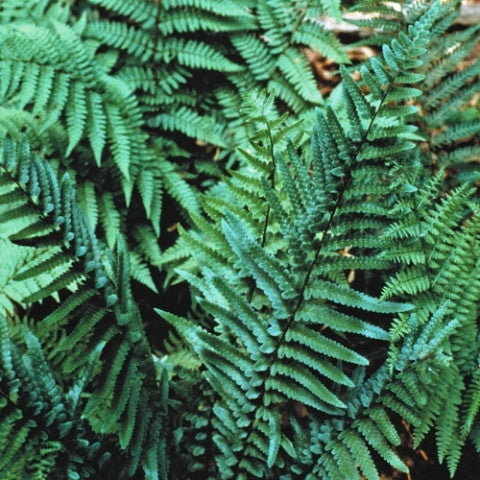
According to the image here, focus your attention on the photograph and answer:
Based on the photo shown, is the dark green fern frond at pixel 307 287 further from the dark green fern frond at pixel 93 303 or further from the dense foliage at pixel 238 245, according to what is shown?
the dark green fern frond at pixel 93 303

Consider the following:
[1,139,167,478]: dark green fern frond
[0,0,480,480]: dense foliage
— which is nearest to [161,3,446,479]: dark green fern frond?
[0,0,480,480]: dense foliage

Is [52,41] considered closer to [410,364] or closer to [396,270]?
[396,270]

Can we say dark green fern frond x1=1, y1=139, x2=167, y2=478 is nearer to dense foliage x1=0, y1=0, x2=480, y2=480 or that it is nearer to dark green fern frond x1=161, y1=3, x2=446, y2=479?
dense foliage x1=0, y1=0, x2=480, y2=480

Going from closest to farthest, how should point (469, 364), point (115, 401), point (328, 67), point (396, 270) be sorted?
1. point (115, 401)
2. point (469, 364)
3. point (396, 270)
4. point (328, 67)

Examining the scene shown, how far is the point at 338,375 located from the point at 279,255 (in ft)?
1.93

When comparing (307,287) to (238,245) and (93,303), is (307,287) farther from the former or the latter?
(93,303)

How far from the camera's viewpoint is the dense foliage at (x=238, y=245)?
1714 mm

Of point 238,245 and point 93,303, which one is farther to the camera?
point 93,303

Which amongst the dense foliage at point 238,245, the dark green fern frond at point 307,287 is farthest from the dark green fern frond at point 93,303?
the dark green fern frond at point 307,287

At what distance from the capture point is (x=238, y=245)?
1.72 m

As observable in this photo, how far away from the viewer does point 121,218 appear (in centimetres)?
301

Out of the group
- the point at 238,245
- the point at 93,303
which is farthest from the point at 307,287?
the point at 93,303

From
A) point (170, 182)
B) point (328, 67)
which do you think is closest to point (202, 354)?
point (170, 182)

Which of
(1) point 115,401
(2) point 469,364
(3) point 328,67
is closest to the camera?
(1) point 115,401
